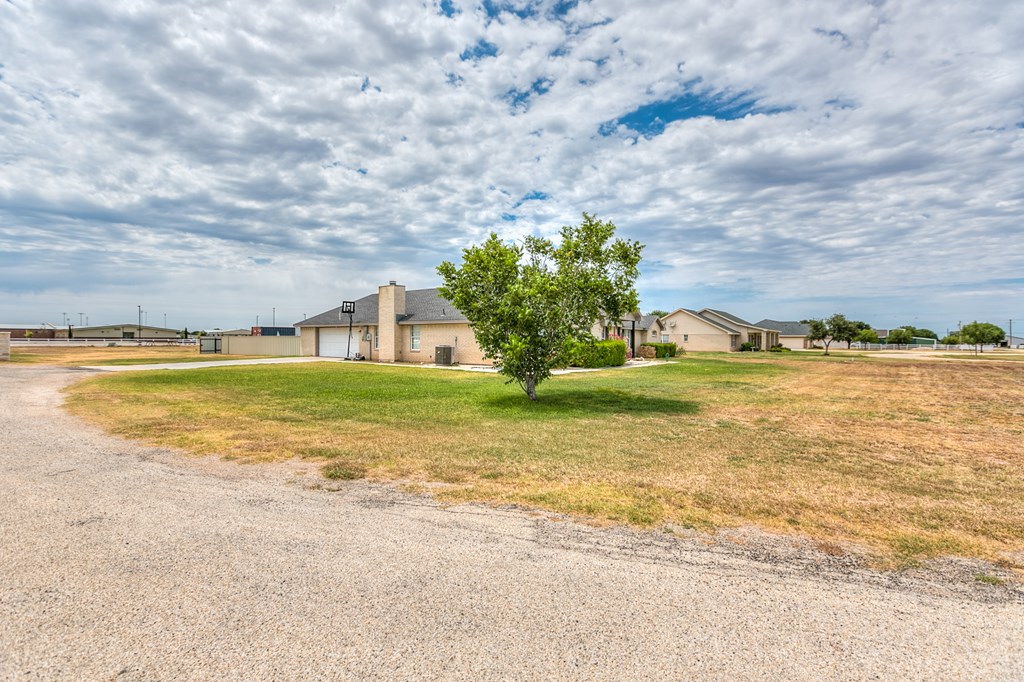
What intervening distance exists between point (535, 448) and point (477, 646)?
5258mm

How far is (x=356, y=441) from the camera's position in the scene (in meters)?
8.58

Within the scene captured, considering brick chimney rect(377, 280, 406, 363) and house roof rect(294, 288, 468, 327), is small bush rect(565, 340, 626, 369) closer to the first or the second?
house roof rect(294, 288, 468, 327)

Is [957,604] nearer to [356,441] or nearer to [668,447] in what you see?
[668,447]

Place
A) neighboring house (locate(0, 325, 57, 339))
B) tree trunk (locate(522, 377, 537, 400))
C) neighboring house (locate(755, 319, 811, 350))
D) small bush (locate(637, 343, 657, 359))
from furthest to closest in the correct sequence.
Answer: neighboring house (locate(0, 325, 57, 339)), neighboring house (locate(755, 319, 811, 350)), small bush (locate(637, 343, 657, 359)), tree trunk (locate(522, 377, 537, 400))

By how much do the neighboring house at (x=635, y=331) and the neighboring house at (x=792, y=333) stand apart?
29.2 meters

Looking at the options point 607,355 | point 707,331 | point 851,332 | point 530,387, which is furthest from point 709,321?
point 530,387

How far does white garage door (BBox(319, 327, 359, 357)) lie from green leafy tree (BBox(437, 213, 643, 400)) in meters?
22.7

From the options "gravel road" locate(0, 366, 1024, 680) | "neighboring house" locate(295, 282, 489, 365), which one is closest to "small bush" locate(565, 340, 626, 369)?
"neighboring house" locate(295, 282, 489, 365)

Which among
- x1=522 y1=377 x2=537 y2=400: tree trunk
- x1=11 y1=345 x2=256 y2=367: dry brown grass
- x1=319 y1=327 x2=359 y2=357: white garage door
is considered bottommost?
x1=522 y1=377 x2=537 y2=400: tree trunk

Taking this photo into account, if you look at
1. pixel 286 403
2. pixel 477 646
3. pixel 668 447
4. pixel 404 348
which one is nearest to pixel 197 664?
pixel 477 646

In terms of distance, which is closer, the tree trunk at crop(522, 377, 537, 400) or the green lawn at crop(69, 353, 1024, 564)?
the green lawn at crop(69, 353, 1024, 564)

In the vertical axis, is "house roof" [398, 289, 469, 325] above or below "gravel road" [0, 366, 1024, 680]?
above

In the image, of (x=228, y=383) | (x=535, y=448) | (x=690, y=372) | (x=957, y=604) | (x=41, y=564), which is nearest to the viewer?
(x=957, y=604)

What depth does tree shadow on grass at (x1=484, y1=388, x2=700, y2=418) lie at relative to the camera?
1182 cm
